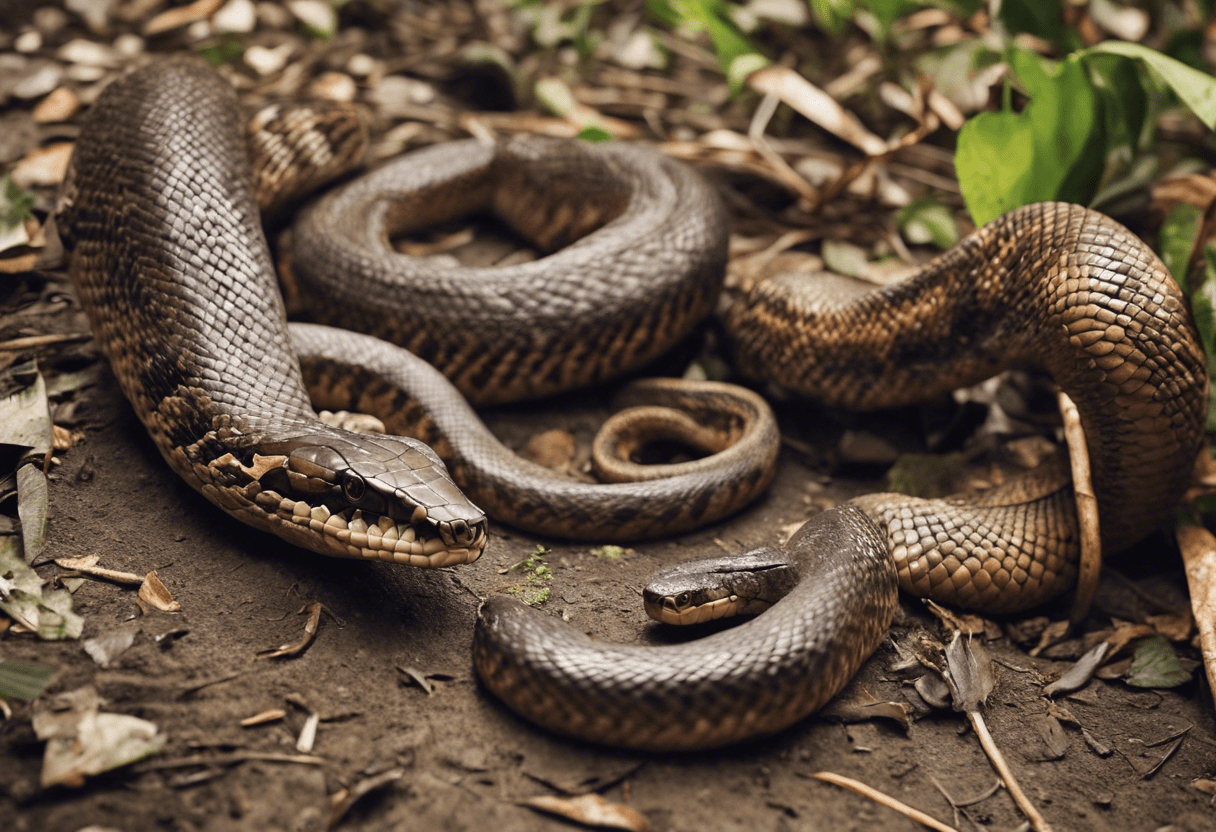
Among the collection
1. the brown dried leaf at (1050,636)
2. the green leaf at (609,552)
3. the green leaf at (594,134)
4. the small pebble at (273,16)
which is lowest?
the brown dried leaf at (1050,636)

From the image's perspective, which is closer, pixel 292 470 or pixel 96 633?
pixel 96 633

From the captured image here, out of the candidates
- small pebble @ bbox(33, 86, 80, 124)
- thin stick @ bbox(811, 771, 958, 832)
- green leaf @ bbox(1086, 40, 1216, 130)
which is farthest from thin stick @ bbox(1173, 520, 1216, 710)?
small pebble @ bbox(33, 86, 80, 124)

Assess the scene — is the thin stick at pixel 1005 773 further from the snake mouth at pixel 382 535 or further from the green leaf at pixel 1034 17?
the green leaf at pixel 1034 17

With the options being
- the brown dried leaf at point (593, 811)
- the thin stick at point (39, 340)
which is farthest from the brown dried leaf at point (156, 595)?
the thin stick at point (39, 340)

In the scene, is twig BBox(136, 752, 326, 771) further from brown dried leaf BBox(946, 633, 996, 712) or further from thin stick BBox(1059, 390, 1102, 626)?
thin stick BBox(1059, 390, 1102, 626)

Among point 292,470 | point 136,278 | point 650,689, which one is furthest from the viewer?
point 136,278

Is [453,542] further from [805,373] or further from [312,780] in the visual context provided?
[805,373]

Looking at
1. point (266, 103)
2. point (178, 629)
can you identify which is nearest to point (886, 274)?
point (266, 103)
